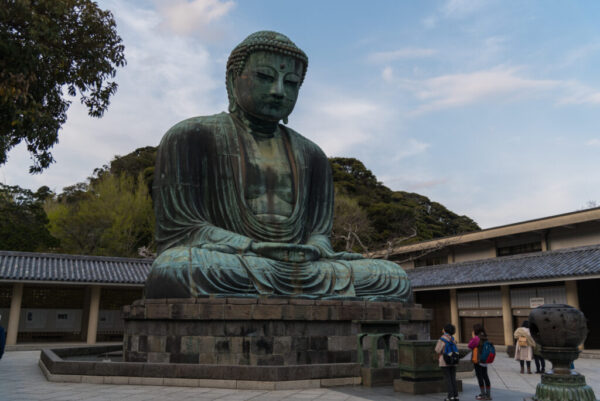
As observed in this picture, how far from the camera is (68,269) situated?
20.2m

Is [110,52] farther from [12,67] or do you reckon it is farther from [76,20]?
[12,67]

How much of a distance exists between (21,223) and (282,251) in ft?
68.9

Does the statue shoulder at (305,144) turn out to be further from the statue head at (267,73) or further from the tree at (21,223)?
the tree at (21,223)

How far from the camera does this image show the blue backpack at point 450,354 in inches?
237

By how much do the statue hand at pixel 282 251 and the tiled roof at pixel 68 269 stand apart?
13233 mm

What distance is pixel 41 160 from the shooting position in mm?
8297

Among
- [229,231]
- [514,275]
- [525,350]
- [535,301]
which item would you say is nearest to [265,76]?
[229,231]

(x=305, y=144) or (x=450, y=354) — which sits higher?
(x=305, y=144)

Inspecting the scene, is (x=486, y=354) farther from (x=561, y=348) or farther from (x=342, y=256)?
(x=342, y=256)

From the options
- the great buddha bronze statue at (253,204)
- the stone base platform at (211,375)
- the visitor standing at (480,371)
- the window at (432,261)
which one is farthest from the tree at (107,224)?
the visitor standing at (480,371)

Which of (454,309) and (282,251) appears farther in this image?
(454,309)

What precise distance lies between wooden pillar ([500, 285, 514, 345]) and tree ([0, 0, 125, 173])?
15.7 meters

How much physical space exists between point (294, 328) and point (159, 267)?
2.40 metres

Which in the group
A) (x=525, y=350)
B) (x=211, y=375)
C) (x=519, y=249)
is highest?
(x=519, y=249)
